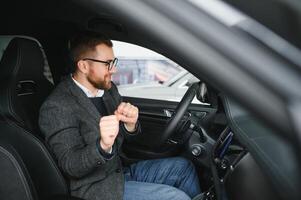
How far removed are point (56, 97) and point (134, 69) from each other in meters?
5.85

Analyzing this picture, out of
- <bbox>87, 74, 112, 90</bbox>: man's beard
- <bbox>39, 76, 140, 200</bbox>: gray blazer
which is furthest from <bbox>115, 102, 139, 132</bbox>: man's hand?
<bbox>87, 74, 112, 90</bbox>: man's beard

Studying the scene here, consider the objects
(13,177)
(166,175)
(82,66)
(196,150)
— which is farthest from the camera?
(196,150)

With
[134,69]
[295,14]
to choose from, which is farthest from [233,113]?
[134,69]

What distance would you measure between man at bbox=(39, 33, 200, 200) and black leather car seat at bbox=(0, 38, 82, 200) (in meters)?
0.06

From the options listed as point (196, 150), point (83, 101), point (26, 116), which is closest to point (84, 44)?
point (83, 101)

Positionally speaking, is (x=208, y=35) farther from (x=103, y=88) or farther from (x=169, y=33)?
(x=103, y=88)

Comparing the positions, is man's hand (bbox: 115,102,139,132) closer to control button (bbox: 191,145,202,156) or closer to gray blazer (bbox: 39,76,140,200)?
gray blazer (bbox: 39,76,140,200)

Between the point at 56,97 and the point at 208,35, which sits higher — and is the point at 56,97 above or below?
below

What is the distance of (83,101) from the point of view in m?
1.83

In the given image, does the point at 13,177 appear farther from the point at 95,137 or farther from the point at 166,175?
the point at 166,175

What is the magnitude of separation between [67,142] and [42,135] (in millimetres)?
220

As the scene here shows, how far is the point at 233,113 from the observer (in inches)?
40.9

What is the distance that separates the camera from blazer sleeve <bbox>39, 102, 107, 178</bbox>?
5.07 ft

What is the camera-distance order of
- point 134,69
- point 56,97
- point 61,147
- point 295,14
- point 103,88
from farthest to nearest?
point 134,69 < point 103,88 < point 56,97 < point 61,147 < point 295,14
